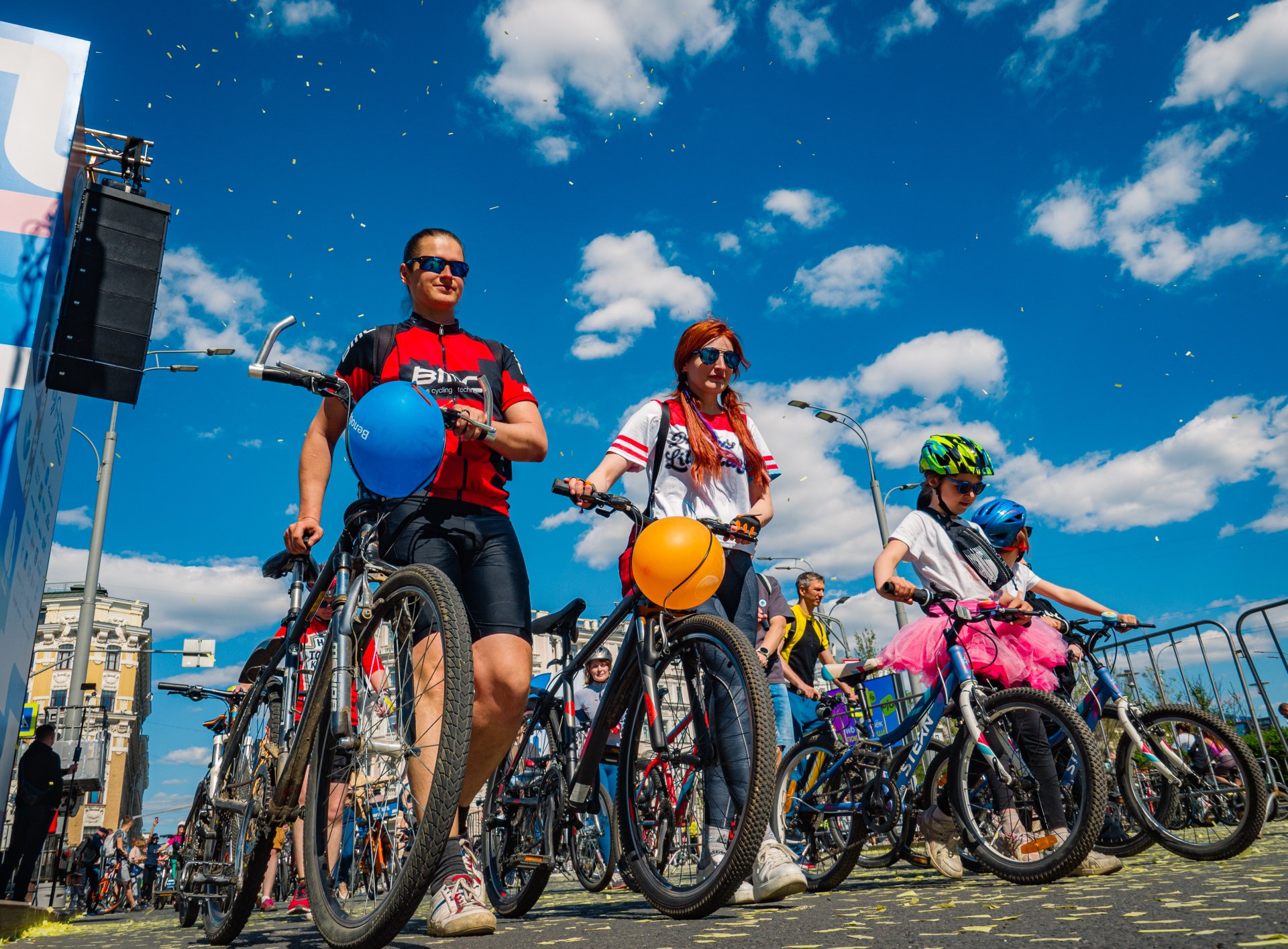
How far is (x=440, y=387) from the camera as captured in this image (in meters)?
3.41

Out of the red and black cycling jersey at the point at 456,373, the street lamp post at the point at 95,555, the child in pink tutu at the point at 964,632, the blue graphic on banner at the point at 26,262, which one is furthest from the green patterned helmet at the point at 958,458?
the street lamp post at the point at 95,555

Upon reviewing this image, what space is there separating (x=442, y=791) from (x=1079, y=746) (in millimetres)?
2721

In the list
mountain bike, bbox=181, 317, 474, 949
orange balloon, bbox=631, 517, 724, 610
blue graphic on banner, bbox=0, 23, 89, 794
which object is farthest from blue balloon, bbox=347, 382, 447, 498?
blue graphic on banner, bbox=0, 23, 89, 794

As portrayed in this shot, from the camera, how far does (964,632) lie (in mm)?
4395

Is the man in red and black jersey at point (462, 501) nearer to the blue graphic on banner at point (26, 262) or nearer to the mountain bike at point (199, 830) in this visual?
the mountain bike at point (199, 830)

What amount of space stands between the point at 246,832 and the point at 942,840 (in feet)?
10.2

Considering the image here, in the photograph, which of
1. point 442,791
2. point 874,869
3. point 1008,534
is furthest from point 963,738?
point 442,791

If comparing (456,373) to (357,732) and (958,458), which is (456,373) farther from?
(958,458)

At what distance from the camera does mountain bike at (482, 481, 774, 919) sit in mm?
2777

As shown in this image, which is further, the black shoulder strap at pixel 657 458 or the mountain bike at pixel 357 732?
the black shoulder strap at pixel 657 458

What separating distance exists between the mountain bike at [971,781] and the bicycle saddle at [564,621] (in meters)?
1.56

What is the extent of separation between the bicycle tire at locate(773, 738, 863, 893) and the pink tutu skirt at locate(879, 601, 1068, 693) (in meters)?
0.78

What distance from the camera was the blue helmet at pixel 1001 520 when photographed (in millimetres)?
5555

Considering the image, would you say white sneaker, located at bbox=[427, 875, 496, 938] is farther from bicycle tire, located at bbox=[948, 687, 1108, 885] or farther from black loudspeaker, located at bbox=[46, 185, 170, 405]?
black loudspeaker, located at bbox=[46, 185, 170, 405]
